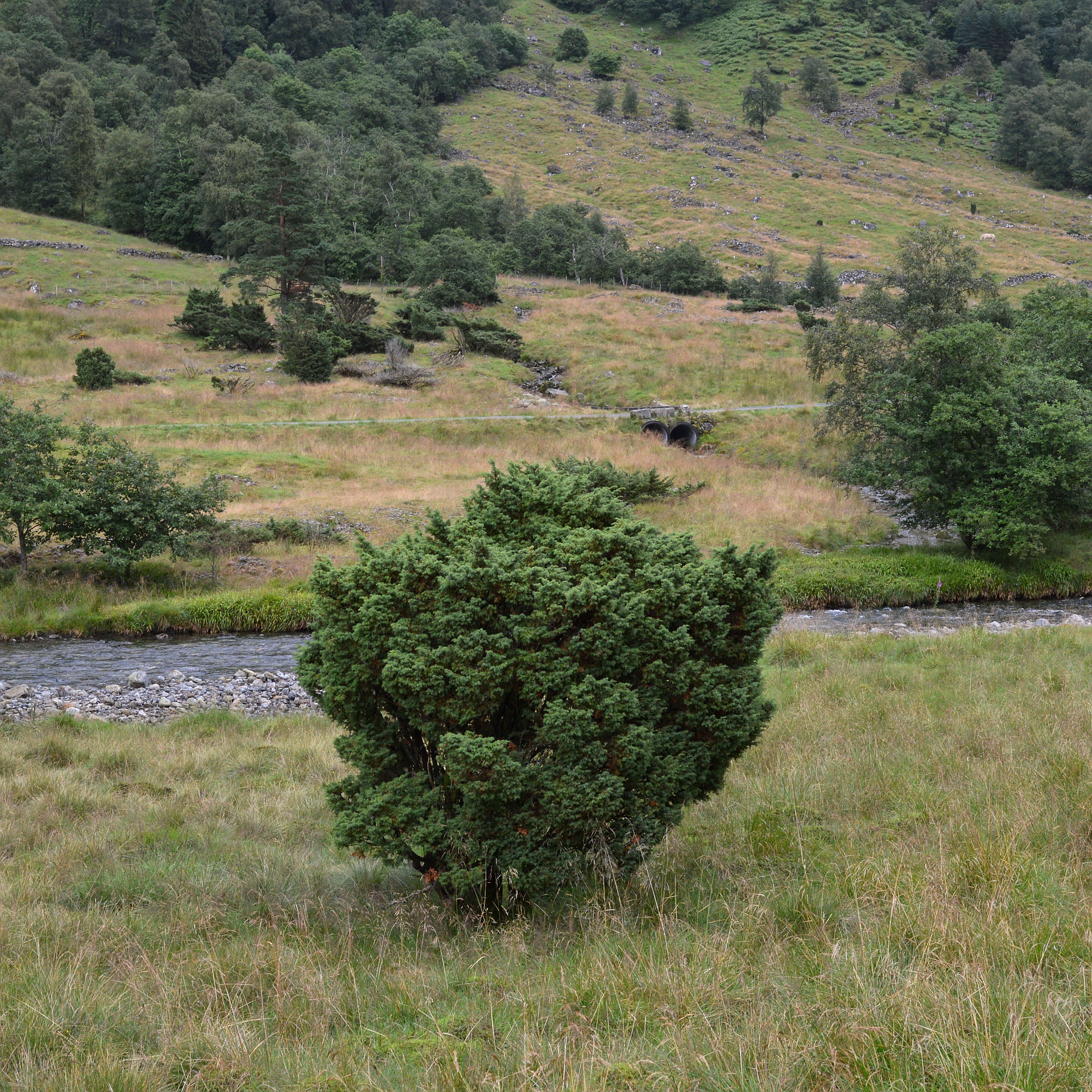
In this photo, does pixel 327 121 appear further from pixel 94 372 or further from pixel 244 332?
pixel 94 372

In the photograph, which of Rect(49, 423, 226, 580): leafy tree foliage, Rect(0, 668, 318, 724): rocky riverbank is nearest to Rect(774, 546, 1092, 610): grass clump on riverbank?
Rect(0, 668, 318, 724): rocky riverbank

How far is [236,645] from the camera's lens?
17734mm

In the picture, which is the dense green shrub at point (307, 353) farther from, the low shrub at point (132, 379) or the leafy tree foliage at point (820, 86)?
the leafy tree foliage at point (820, 86)

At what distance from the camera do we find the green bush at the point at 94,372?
1363 inches

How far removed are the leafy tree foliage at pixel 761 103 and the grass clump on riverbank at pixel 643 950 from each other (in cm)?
12003

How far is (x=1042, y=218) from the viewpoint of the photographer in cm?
8925

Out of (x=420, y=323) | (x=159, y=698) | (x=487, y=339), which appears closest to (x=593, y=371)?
(x=487, y=339)

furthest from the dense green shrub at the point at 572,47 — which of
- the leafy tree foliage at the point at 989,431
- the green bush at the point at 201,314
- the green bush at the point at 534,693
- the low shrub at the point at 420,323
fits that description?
the green bush at the point at 534,693

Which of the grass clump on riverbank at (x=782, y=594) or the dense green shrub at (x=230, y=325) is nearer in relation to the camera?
the grass clump on riverbank at (x=782, y=594)

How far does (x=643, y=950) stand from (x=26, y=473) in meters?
19.9

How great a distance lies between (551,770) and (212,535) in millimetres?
18796

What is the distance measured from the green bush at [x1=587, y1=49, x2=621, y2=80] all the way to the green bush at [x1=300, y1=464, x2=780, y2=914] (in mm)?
142382

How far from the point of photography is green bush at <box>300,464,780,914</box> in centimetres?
452

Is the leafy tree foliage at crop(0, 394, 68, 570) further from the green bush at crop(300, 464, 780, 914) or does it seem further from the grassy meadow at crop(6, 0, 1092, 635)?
the green bush at crop(300, 464, 780, 914)
